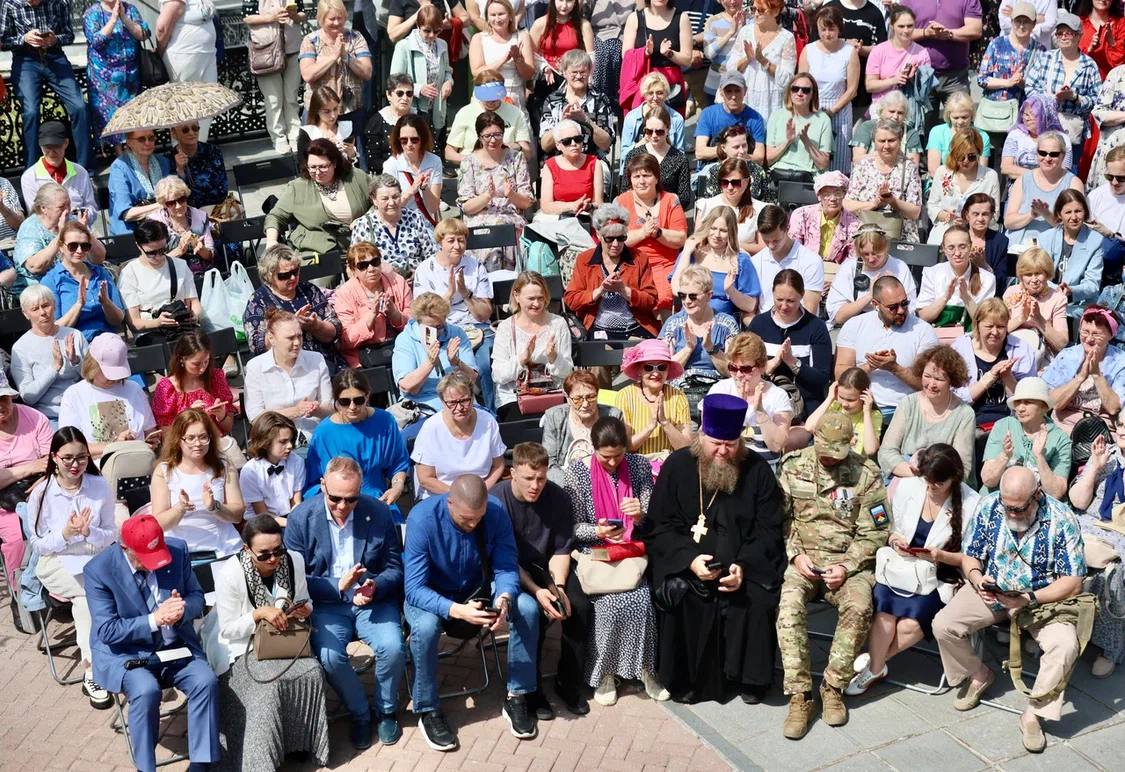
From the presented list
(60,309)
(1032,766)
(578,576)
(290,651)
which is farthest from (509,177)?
(1032,766)

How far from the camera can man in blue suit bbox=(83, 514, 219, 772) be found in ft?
24.9

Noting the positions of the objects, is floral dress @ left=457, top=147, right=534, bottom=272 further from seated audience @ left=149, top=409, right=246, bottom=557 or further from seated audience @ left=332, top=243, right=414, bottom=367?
seated audience @ left=149, top=409, right=246, bottom=557

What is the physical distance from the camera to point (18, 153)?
13.1 metres

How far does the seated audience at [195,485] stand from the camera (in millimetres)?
8477

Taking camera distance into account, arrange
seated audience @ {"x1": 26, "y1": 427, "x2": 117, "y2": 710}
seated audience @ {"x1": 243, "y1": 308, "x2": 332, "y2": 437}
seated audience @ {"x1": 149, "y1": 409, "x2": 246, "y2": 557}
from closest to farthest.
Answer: seated audience @ {"x1": 26, "y1": 427, "x2": 117, "y2": 710}, seated audience @ {"x1": 149, "y1": 409, "x2": 246, "y2": 557}, seated audience @ {"x1": 243, "y1": 308, "x2": 332, "y2": 437}

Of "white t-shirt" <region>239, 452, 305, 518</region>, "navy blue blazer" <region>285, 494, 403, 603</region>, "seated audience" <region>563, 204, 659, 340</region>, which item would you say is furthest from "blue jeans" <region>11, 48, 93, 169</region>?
"navy blue blazer" <region>285, 494, 403, 603</region>

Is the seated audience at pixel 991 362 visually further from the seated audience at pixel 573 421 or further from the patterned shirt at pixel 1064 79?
the patterned shirt at pixel 1064 79

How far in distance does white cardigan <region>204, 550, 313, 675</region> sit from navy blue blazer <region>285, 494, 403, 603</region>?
1.05 feet

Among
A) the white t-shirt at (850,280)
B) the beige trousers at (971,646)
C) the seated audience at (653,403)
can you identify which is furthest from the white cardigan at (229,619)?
the white t-shirt at (850,280)

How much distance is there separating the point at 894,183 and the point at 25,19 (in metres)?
6.95

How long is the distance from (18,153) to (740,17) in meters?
6.38

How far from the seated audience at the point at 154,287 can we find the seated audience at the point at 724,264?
3409 millimetres

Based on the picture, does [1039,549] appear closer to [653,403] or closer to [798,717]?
[798,717]

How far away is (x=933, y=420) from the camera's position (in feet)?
30.6
